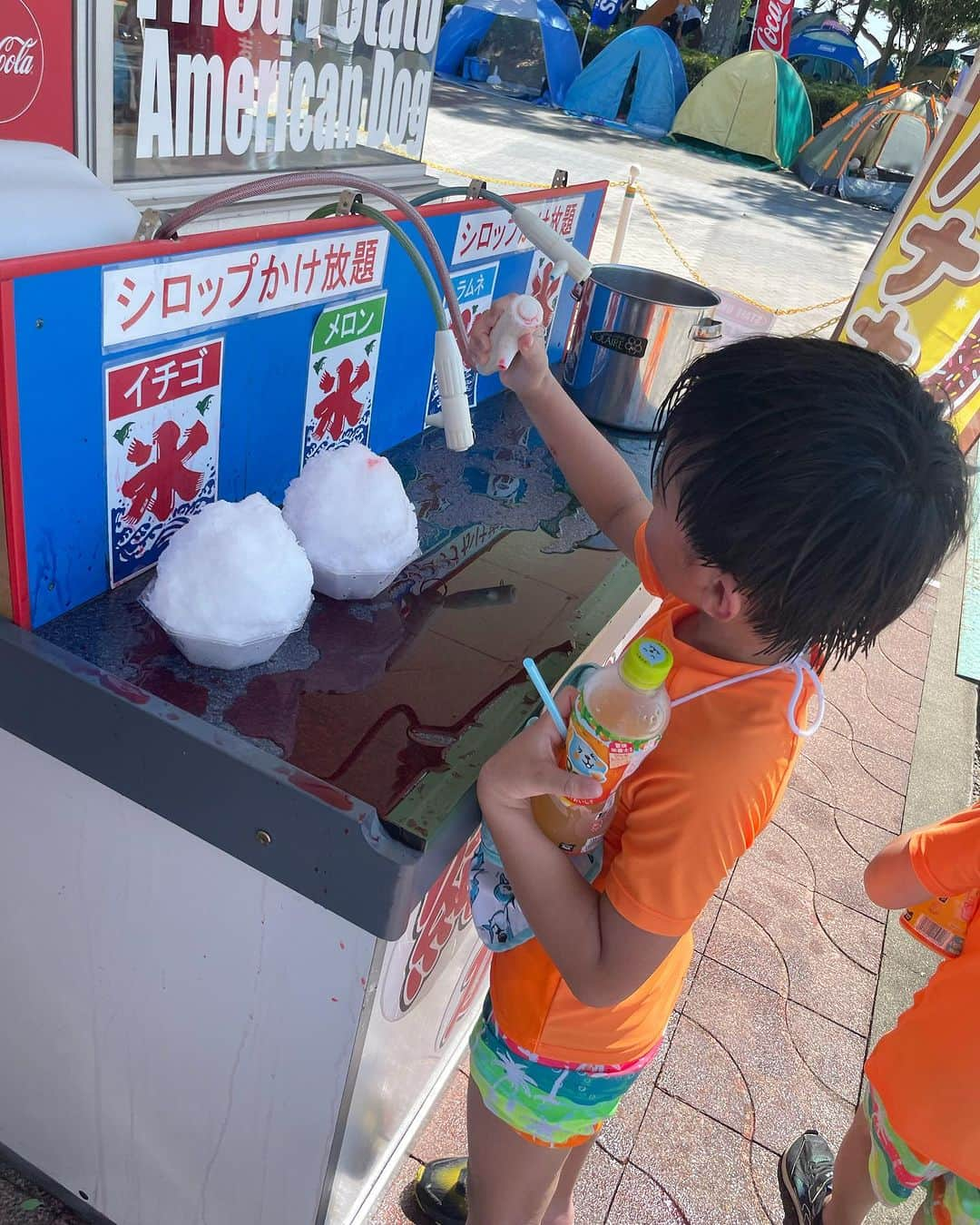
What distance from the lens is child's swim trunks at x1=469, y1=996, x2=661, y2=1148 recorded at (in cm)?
112

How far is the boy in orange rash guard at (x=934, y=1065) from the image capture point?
4.17 feet

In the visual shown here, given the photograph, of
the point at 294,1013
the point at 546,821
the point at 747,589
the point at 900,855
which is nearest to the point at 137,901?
the point at 294,1013

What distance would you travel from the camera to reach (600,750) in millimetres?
850

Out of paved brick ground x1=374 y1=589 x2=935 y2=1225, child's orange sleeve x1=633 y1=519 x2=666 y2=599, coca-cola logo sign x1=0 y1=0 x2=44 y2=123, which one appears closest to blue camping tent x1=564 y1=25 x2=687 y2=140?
paved brick ground x1=374 y1=589 x2=935 y2=1225

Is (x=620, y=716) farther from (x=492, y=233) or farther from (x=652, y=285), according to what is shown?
(x=652, y=285)

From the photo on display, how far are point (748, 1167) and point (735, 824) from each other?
1.34m

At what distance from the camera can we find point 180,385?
1.12m

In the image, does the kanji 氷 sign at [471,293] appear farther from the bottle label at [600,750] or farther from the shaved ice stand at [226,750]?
the bottle label at [600,750]

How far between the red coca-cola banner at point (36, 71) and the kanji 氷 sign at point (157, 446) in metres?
0.93

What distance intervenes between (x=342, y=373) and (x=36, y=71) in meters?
0.87

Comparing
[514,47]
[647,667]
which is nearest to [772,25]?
[514,47]

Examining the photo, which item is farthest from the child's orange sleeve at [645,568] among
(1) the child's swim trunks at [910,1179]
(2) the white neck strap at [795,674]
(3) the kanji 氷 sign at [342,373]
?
(1) the child's swim trunks at [910,1179]

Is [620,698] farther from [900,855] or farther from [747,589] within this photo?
[900,855]

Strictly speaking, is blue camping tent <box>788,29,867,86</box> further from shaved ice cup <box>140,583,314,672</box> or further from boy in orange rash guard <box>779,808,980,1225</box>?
shaved ice cup <box>140,583,314,672</box>
